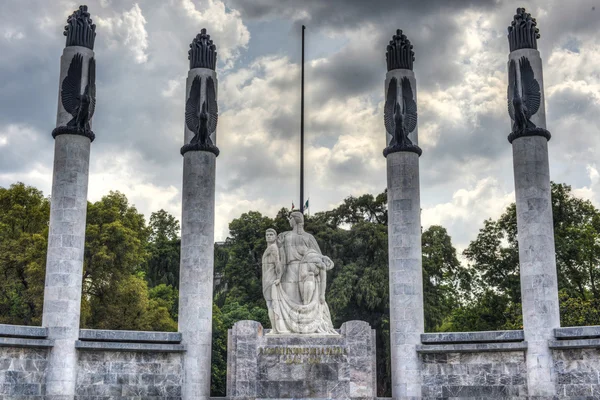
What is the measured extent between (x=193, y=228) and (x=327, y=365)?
18.0 ft

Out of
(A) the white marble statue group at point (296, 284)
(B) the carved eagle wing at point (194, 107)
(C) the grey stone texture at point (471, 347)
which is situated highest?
(B) the carved eagle wing at point (194, 107)

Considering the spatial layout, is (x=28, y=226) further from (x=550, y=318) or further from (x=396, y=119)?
(x=550, y=318)

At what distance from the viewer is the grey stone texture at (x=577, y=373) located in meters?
18.5

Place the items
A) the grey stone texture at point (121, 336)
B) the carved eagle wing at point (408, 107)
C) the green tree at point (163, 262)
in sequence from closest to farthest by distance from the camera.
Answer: the grey stone texture at point (121, 336) < the carved eagle wing at point (408, 107) < the green tree at point (163, 262)

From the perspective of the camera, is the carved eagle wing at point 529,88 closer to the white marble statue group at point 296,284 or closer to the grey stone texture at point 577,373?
the grey stone texture at point 577,373

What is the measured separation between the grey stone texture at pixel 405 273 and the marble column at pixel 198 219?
5.11m

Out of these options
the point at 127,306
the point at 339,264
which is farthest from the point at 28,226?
the point at 339,264

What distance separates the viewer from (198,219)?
21.8 meters

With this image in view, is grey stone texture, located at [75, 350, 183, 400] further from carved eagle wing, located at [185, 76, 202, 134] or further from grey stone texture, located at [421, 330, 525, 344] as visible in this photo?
grey stone texture, located at [421, 330, 525, 344]

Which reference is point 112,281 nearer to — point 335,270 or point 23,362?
point 335,270

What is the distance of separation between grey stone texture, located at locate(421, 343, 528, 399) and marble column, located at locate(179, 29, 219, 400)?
6040mm

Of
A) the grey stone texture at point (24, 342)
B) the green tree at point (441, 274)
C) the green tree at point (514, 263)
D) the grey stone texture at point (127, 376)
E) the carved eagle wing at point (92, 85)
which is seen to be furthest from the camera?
the green tree at point (441, 274)

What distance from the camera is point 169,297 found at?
41000 millimetres

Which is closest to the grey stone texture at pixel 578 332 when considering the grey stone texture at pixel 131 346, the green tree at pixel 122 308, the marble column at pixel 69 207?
the grey stone texture at pixel 131 346
